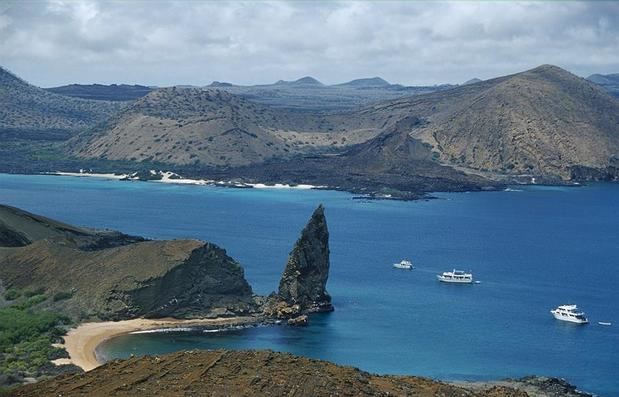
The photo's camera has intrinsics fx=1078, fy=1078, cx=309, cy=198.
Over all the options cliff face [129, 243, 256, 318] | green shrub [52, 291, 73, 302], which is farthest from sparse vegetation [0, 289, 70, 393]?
cliff face [129, 243, 256, 318]

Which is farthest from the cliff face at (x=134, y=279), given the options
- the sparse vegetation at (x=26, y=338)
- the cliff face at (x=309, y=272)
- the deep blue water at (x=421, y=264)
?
the deep blue water at (x=421, y=264)

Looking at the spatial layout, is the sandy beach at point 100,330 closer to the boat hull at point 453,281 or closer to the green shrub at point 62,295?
the green shrub at point 62,295

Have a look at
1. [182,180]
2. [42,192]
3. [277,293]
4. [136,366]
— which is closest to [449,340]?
[277,293]

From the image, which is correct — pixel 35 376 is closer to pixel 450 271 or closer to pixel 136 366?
pixel 136 366

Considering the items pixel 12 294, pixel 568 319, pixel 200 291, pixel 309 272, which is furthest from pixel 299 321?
pixel 568 319

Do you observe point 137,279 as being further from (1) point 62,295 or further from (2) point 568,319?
(2) point 568,319

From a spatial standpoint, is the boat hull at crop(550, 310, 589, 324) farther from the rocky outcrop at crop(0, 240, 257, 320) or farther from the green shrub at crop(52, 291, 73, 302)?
the green shrub at crop(52, 291, 73, 302)
